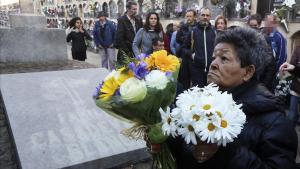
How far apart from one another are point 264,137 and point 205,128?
44 cm

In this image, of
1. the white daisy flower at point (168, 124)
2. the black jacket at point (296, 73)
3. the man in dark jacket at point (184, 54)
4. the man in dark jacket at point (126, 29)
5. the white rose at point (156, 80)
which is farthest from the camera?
the man in dark jacket at point (126, 29)

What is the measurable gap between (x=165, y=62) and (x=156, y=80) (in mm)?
171

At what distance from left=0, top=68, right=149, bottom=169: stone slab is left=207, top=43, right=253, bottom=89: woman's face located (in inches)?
43.6

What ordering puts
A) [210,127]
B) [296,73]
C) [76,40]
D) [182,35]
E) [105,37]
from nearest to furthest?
[210,127] < [296,73] < [182,35] < [76,40] < [105,37]

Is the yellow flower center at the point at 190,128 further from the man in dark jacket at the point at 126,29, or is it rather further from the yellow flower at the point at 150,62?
the man in dark jacket at the point at 126,29

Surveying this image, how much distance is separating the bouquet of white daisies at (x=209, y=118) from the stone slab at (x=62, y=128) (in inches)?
50.1

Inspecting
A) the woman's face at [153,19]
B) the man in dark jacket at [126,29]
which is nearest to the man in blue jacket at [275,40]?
the woman's face at [153,19]

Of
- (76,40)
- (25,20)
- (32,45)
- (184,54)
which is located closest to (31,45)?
(32,45)

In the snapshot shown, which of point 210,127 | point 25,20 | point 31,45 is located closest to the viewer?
point 210,127

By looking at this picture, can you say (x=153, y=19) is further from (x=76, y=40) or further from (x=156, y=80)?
(x=156, y=80)

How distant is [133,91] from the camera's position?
1203mm

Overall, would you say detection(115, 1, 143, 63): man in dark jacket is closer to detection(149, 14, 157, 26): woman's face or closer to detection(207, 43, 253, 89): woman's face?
detection(149, 14, 157, 26): woman's face

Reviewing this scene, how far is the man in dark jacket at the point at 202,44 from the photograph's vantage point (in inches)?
187

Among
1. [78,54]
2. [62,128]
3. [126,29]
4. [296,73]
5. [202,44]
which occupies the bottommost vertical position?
[62,128]
